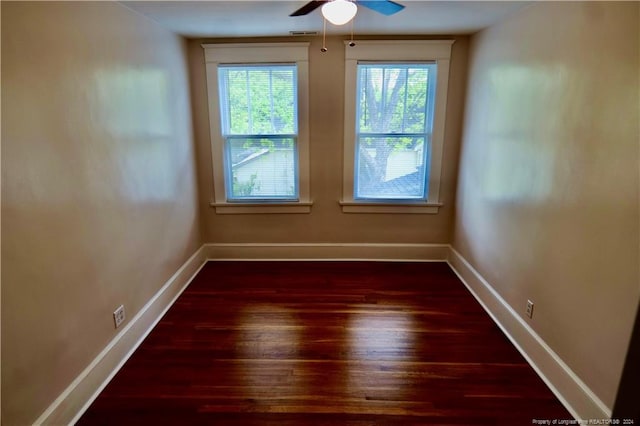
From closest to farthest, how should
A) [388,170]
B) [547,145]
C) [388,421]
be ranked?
[388,421] → [547,145] → [388,170]

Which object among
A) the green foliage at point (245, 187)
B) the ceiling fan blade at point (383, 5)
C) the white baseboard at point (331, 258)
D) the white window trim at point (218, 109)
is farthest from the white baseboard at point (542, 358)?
the green foliage at point (245, 187)

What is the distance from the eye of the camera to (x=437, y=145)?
3.63 m

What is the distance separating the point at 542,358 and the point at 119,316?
274 cm

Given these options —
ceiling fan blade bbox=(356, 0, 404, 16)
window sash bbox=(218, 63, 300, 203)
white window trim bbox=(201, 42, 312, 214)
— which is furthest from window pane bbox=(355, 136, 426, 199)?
ceiling fan blade bbox=(356, 0, 404, 16)

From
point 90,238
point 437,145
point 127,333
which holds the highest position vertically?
point 437,145

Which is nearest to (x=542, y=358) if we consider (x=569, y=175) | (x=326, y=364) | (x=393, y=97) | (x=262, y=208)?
(x=569, y=175)

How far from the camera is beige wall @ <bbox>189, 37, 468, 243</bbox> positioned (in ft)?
11.4

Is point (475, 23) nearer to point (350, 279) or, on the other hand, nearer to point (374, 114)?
point (374, 114)

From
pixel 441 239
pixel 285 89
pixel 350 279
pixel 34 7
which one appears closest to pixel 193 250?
pixel 350 279

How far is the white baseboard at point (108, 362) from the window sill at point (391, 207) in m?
1.89

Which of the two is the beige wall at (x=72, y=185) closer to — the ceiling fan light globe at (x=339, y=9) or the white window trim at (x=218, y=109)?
the white window trim at (x=218, y=109)

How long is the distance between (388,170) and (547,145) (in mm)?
1746

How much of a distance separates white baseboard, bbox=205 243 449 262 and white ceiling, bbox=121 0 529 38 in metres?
2.20

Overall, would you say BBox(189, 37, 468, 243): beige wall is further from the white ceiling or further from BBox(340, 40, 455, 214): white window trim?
the white ceiling
